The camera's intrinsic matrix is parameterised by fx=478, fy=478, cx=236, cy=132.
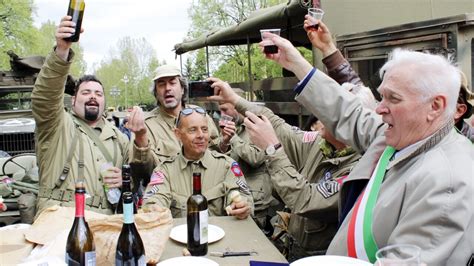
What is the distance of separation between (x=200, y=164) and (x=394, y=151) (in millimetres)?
1528

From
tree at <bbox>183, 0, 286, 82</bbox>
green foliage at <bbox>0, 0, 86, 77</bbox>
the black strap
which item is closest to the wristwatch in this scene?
the black strap

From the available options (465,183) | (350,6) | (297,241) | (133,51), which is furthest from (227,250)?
(133,51)

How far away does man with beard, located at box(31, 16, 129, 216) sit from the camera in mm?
3252

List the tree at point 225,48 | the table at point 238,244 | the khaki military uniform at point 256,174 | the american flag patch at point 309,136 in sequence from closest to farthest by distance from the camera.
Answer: the table at point 238,244 → the american flag patch at point 309,136 → the khaki military uniform at point 256,174 → the tree at point 225,48

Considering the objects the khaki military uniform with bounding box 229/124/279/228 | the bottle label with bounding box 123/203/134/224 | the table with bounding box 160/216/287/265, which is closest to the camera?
the bottle label with bounding box 123/203/134/224

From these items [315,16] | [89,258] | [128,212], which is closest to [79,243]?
[89,258]

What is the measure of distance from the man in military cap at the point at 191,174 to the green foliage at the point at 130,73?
49.1 metres

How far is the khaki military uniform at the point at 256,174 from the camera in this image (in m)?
4.18

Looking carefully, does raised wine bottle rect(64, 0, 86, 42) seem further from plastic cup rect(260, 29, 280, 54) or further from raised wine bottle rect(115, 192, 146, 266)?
raised wine bottle rect(115, 192, 146, 266)

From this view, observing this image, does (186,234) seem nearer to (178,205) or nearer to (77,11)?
(178,205)

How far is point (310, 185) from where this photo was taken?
2875 millimetres

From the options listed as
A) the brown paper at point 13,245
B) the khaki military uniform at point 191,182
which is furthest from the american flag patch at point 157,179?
the brown paper at point 13,245

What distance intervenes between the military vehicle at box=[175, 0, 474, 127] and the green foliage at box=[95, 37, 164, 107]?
4572 centimetres

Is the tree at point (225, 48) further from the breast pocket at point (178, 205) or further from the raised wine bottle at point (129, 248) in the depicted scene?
the raised wine bottle at point (129, 248)
